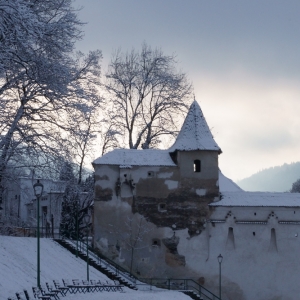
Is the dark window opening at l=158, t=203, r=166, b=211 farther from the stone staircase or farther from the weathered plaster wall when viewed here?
the stone staircase

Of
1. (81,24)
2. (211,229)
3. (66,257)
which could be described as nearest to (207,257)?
(211,229)

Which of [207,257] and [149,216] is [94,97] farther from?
[207,257]

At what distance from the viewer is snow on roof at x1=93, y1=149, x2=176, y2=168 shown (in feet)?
→ 133

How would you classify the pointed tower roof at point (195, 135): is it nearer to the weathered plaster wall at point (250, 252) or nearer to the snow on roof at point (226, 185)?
the weathered plaster wall at point (250, 252)

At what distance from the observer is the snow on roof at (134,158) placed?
1601 inches

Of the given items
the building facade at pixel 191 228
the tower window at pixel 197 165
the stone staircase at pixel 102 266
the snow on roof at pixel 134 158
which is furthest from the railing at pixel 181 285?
the snow on roof at pixel 134 158

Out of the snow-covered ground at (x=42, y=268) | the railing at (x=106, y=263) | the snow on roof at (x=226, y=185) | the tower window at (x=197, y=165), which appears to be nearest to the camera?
the snow-covered ground at (x=42, y=268)

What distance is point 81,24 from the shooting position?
93.8 feet

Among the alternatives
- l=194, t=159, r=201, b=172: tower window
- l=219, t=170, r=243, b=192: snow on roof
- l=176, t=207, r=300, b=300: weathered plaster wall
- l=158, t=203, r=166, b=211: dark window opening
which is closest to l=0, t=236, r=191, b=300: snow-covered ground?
l=176, t=207, r=300, b=300: weathered plaster wall

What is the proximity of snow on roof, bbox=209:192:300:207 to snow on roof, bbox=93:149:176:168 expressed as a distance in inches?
151

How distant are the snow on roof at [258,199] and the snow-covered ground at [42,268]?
25.6ft

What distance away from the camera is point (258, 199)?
134ft

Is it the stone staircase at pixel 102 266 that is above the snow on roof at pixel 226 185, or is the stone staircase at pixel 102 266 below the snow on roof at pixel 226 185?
below

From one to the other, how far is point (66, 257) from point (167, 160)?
10107mm
